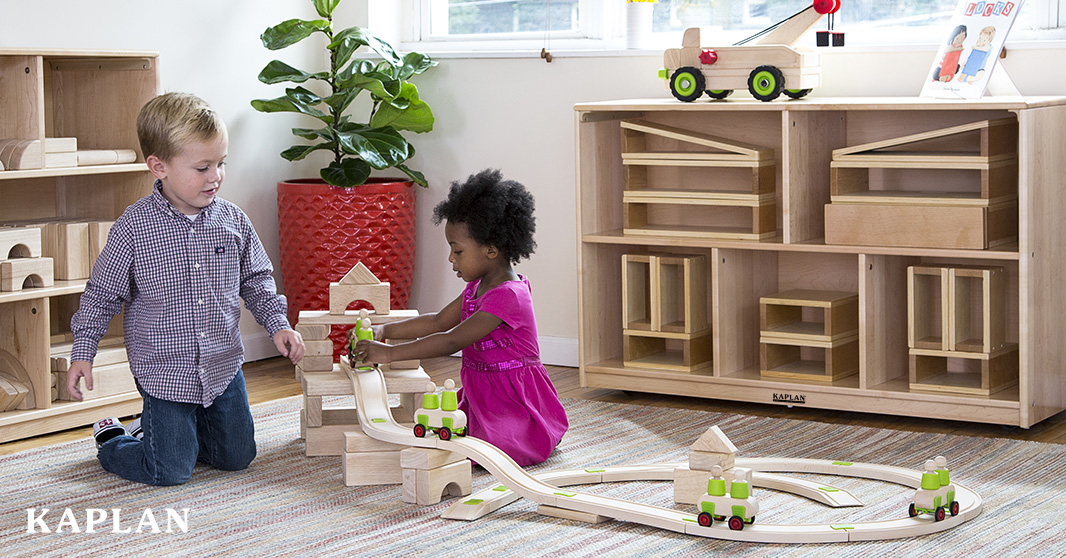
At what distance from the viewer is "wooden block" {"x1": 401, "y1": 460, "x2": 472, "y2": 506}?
215cm

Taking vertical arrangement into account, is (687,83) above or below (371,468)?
above

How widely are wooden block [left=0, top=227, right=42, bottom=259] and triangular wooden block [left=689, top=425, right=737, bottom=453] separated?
1.62m

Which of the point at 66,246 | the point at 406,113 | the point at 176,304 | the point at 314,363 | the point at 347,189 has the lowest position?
the point at 314,363

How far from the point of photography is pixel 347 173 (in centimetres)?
351

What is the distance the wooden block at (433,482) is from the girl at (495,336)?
211 mm

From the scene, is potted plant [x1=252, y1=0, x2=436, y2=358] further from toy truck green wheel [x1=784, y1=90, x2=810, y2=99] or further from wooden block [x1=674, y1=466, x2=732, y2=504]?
wooden block [x1=674, y1=466, x2=732, y2=504]

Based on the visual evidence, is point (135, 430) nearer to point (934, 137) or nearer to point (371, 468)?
point (371, 468)

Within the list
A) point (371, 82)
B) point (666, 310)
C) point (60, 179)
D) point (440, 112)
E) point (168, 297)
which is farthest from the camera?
point (440, 112)

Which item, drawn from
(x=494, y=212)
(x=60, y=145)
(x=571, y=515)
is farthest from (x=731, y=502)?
(x=60, y=145)

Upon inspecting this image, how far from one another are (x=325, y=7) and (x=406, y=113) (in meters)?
0.41

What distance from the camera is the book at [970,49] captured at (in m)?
2.72

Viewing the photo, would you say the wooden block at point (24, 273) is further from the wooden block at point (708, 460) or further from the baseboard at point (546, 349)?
the wooden block at point (708, 460)

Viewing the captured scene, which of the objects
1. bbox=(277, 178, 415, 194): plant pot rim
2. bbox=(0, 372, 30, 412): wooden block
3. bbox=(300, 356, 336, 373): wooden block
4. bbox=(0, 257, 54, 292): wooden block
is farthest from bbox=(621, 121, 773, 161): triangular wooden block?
bbox=(0, 372, 30, 412): wooden block

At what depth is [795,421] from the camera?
9.25 ft
